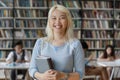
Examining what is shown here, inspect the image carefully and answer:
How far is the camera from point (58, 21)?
5.13ft

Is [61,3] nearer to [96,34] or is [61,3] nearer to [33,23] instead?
[33,23]

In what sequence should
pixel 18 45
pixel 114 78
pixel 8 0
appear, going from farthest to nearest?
pixel 8 0 < pixel 114 78 < pixel 18 45

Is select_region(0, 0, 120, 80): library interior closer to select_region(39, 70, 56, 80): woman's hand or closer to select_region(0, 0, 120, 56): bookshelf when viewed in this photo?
select_region(0, 0, 120, 56): bookshelf

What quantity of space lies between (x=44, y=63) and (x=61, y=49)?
14 centimetres

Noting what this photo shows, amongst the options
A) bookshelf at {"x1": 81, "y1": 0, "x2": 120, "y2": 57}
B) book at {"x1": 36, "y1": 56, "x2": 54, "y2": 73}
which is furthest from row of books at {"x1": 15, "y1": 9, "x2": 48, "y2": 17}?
book at {"x1": 36, "y1": 56, "x2": 54, "y2": 73}

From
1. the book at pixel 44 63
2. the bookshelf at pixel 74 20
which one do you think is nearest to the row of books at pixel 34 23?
the bookshelf at pixel 74 20

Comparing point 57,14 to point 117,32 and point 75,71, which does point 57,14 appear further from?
point 117,32

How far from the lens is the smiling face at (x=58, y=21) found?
157 cm

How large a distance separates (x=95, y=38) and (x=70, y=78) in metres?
5.43

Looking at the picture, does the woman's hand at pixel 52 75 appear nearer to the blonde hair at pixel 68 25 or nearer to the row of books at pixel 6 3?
the blonde hair at pixel 68 25

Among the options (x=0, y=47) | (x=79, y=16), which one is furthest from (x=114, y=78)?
(x=0, y=47)

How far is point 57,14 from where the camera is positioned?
1.57m

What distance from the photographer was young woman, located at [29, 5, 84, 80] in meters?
1.54

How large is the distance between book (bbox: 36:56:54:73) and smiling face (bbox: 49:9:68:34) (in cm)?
20
